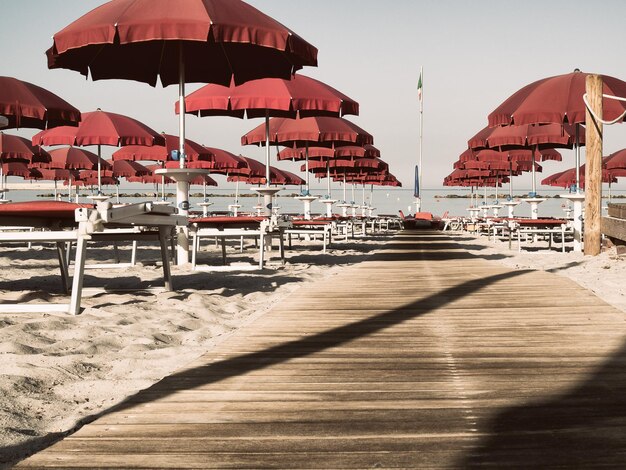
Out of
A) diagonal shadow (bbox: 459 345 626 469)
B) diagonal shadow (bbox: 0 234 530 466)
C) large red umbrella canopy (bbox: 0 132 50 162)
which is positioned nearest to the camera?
diagonal shadow (bbox: 459 345 626 469)

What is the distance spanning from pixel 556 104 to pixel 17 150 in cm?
1145

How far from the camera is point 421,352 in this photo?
3459mm

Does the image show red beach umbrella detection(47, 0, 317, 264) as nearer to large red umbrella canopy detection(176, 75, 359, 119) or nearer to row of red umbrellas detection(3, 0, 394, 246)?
row of red umbrellas detection(3, 0, 394, 246)

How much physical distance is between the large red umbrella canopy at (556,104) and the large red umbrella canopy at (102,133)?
6581mm

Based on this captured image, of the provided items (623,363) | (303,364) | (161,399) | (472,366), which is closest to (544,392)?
(472,366)

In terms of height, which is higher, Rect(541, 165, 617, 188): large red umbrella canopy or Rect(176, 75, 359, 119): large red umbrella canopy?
Rect(176, 75, 359, 119): large red umbrella canopy

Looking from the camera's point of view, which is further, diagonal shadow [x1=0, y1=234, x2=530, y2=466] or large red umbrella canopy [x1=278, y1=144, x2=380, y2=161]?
large red umbrella canopy [x1=278, y1=144, x2=380, y2=161]

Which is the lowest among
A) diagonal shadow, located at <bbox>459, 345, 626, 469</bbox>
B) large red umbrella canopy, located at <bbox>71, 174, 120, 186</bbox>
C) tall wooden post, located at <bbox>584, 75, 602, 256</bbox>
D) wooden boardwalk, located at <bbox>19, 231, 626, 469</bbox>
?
wooden boardwalk, located at <bbox>19, 231, 626, 469</bbox>

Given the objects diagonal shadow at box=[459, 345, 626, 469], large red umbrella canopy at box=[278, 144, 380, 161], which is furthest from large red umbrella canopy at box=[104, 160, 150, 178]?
diagonal shadow at box=[459, 345, 626, 469]

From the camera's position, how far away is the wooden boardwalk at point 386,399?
1954 mm

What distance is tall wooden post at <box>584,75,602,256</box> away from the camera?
412 inches

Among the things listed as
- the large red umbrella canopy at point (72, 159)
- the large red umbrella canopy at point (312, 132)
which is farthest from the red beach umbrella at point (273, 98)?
the large red umbrella canopy at point (72, 159)

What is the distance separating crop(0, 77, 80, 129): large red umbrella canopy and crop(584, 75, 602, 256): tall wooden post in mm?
7502

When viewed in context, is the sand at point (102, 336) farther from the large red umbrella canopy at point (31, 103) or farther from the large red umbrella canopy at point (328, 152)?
the large red umbrella canopy at point (328, 152)
